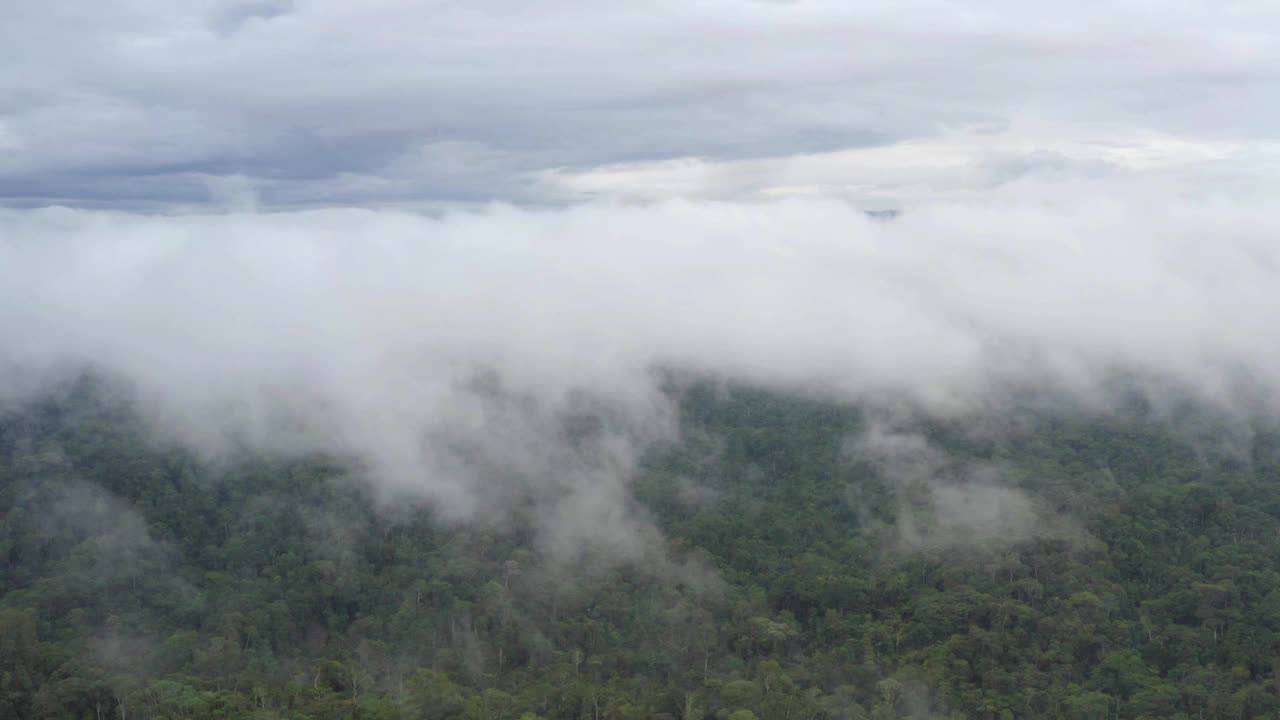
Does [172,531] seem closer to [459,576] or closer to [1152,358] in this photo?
[459,576]

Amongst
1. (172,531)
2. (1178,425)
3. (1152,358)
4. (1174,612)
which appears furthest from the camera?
(1152,358)

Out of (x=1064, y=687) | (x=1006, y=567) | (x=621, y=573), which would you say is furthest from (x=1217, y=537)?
(x=621, y=573)

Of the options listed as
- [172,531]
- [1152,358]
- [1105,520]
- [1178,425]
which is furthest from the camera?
[1152,358]

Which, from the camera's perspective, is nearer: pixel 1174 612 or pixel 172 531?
pixel 1174 612

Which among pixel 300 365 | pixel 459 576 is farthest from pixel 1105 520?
pixel 300 365

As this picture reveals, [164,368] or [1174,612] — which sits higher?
[164,368]

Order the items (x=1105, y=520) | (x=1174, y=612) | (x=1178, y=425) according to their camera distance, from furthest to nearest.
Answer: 1. (x=1178, y=425)
2. (x=1105, y=520)
3. (x=1174, y=612)
